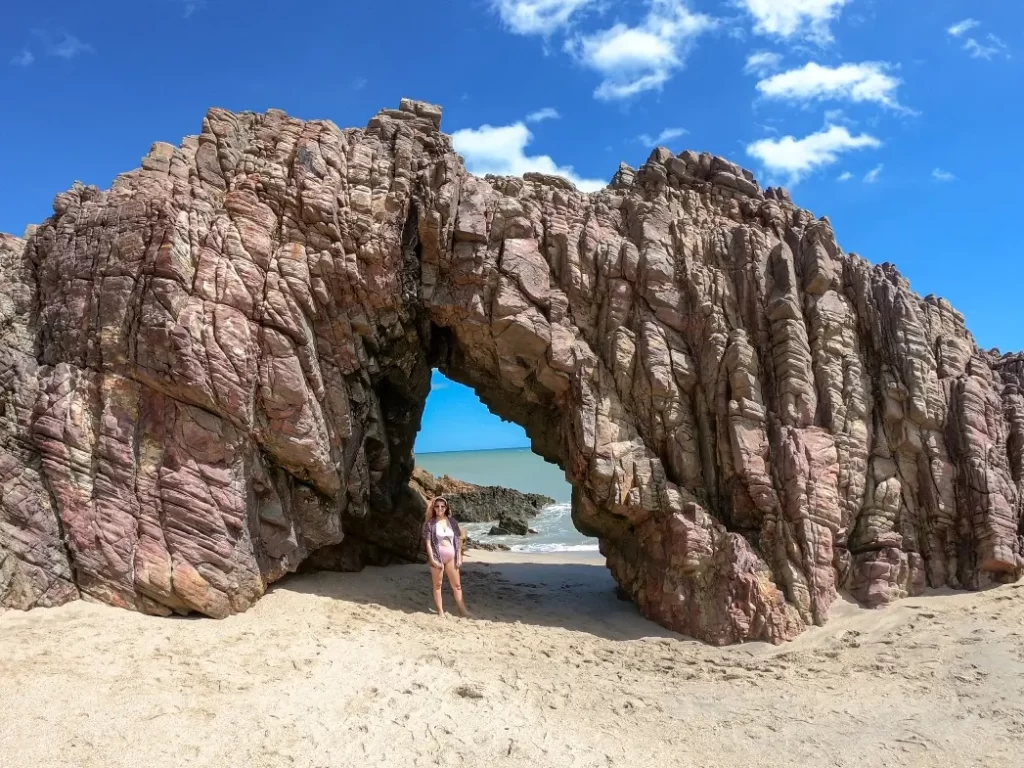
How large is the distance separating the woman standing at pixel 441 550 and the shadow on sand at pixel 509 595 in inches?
14.5

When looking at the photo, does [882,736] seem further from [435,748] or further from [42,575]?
[42,575]

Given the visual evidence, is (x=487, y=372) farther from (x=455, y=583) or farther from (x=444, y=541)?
(x=455, y=583)

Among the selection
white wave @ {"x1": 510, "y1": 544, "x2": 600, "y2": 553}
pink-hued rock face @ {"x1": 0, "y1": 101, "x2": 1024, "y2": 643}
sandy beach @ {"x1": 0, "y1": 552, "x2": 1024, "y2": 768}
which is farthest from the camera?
white wave @ {"x1": 510, "y1": 544, "x2": 600, "y2": 553}

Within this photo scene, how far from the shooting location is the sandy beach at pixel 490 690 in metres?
6.01

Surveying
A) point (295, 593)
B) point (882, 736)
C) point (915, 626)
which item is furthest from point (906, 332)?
point (295, 593)

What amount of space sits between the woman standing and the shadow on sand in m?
0.37

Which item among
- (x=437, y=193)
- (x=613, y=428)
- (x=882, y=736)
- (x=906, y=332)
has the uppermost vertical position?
(x=437, y=193)

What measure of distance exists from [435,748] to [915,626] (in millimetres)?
6330

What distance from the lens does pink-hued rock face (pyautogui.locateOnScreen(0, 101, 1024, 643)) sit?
867cm

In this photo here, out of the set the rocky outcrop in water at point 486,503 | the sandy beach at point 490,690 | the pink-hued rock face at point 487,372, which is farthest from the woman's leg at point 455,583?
the rocky outcrop in water at point 486,503

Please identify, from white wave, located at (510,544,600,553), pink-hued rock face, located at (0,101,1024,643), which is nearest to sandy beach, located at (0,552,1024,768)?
pink-hued rock face, located at (0,101,1024,643)

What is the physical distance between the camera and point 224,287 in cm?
920

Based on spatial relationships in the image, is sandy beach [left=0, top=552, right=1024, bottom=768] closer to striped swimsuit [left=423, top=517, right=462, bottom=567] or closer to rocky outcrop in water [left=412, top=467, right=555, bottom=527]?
striped swimsuit [left=423, top=517, right=462, bottom=567]

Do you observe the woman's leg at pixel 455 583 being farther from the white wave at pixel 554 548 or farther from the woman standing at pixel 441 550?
the white wave at pixel 554 548
